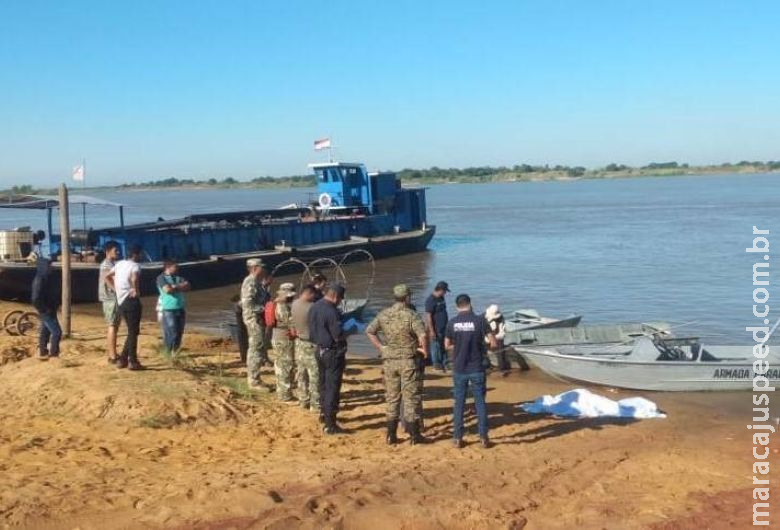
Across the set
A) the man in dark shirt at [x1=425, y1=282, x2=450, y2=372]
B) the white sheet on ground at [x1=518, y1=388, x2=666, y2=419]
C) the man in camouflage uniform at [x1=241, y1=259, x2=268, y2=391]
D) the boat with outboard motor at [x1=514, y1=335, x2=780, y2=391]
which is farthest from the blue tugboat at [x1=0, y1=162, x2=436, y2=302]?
the white sheet on ground at [x1=518, y1=388, x2=666, y2=419]

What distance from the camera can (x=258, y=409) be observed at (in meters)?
8.84

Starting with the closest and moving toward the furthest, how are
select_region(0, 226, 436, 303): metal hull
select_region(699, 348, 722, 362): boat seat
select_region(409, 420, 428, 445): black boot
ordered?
select_region(409, 420, 428, 445): black boot, select_region(699, 348, 722, 362): boat seat, select_region(0, 226, 436, 303): metal hull

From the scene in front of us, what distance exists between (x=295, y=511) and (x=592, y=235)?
40.4 meters

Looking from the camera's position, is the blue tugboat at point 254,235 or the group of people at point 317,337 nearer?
the group of people at point 317,337

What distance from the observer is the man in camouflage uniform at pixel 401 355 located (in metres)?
7.68

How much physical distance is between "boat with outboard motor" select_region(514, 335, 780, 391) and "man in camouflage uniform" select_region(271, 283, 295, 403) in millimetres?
4443

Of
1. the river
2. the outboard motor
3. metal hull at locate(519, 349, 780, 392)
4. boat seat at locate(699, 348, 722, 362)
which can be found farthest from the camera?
the outboard motor

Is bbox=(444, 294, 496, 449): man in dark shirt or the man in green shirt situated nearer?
bbox=(444, 294, 496, 449): man in dark shirt

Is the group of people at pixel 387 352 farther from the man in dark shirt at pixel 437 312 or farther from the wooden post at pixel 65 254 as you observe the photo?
the wooden post at pixel 65 254

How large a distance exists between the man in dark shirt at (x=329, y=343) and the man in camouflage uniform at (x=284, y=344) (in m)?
0.79

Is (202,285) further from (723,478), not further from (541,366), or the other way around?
(723,478)

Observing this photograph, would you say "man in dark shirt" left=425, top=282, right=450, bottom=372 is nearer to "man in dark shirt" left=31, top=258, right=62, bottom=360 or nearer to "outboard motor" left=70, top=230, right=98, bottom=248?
"man in dark shirt" left=31, top=258, right=62, bottom=360

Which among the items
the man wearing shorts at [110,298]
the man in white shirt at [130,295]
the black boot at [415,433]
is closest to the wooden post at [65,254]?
the man wearing shorts at [110,298]

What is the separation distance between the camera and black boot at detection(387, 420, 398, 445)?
7.87 m
